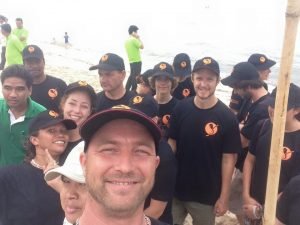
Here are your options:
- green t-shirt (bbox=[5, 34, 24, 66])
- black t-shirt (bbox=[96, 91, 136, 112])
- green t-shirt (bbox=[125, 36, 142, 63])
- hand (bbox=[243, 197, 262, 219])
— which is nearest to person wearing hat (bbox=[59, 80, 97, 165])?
black t-shirt (bbox=[96, 91, 136, 112])

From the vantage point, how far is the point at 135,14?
183 ft

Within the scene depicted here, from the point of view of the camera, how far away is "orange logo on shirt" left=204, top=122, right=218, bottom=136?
384 centimetres

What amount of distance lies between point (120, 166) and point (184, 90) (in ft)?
14.7

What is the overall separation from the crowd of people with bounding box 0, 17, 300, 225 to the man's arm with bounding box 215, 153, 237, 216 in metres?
0.01

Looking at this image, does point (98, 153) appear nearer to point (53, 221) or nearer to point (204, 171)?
point (53, 221)

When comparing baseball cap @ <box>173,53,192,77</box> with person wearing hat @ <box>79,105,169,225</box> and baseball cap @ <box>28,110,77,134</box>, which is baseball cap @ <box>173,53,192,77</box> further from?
person wearing hat @ <box>79,105,169,225</box>

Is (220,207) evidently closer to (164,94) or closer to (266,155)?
(266,155)

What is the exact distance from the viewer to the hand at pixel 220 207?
4.02 metres

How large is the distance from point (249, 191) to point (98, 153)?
8.45 feet

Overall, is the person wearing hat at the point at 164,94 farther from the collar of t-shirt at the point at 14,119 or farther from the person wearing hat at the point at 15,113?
the collar of t-shirt at the point at 14,119

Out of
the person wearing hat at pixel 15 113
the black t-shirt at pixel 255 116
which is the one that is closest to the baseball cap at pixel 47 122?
the person wearing hat at pixel 15 113

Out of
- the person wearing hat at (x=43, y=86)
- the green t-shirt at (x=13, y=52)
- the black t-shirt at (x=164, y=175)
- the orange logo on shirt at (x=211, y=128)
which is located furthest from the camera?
the green t-shirt at (x=13, y=52)

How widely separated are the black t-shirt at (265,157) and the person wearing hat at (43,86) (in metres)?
2.51

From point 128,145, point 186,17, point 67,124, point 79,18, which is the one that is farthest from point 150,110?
point 186,17
